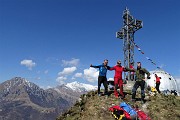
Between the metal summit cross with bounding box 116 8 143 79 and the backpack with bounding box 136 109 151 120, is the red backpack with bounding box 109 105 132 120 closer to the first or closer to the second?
the backpack with bounding box 136 109 151 120

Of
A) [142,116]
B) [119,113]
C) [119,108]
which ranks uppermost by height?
[119,108]

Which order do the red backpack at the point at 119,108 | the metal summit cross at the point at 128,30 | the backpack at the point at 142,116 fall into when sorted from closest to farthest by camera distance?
1. the red backpack at the point at 119,108
2. the backpack at the point at 142,116
3. the metal summit cross at the point at 128,30

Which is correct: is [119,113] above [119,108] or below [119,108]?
below

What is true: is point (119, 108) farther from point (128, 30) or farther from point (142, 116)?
point (128, 30)

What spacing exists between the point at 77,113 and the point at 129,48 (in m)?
32.4

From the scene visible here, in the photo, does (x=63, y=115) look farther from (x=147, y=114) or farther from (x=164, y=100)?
(x=164, y=100)

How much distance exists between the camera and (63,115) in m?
21.0

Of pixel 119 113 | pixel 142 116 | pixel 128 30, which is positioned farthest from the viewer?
pixel 128 30

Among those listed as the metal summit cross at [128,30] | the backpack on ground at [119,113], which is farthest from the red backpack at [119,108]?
the metal summit cross at [128,30]

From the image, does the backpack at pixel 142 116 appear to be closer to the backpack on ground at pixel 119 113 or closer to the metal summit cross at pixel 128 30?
the backpack on ground at pixel 119 113

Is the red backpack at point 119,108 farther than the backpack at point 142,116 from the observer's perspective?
No

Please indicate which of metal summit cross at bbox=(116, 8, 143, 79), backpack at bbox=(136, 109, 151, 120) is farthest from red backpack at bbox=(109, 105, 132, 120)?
metal summit cross at bbox=(116, 8, 143, 79)

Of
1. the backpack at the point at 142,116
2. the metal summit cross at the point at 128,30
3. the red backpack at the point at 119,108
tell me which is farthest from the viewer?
the metal summit cross at the point at 128,30

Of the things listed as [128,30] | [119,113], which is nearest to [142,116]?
[119,113]
